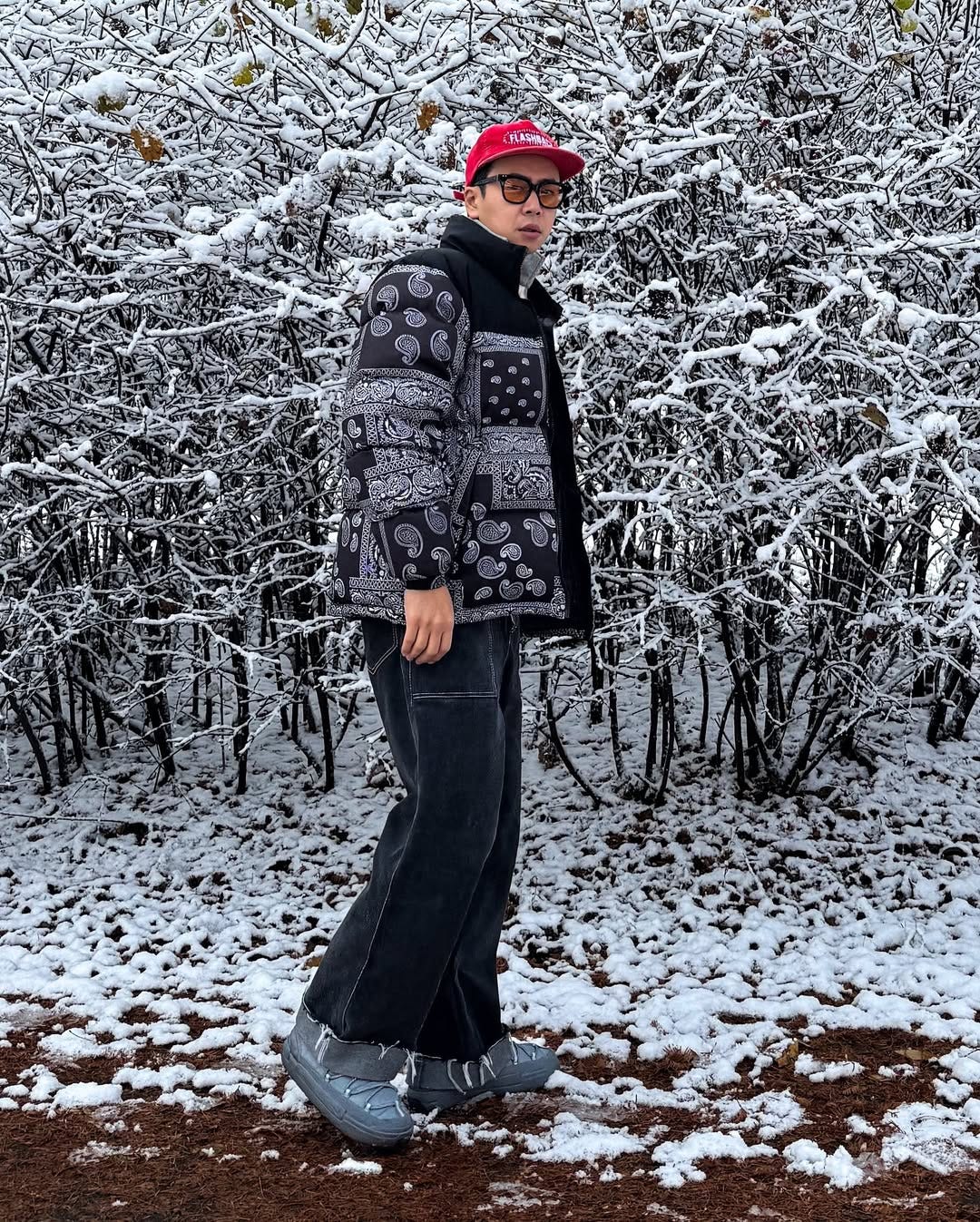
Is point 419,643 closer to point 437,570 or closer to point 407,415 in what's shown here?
point 437,570

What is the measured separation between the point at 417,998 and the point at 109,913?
2127 millimetres

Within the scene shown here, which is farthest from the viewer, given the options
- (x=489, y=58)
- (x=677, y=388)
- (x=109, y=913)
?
(x=109, y=913)

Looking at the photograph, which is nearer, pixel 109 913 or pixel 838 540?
pixel 838 540

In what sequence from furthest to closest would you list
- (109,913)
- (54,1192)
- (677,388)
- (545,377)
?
(109,913) < (677,388) < (545,377) < (54,1192)

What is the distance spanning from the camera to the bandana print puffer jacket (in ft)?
7.69

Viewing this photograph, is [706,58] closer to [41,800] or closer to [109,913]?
[109,913]

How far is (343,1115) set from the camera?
250 cm

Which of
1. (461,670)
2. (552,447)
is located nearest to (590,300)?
(552,447)

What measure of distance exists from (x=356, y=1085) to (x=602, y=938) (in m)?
1.57

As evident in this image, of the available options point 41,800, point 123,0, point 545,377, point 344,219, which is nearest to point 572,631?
point 545,377

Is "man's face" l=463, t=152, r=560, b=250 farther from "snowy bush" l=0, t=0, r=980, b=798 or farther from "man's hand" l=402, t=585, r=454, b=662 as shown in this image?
"man's hand" l=402, t=585, r=454, b=662

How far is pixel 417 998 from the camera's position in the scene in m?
2.50

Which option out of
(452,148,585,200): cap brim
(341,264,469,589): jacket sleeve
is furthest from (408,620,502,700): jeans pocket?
(452,148,585,200): cap brim

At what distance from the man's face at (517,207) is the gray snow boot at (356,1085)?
5.69 feet
